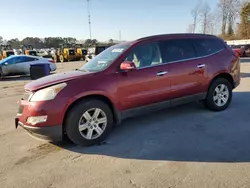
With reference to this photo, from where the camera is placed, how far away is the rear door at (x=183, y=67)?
15.5 feet

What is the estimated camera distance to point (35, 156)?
147 inches

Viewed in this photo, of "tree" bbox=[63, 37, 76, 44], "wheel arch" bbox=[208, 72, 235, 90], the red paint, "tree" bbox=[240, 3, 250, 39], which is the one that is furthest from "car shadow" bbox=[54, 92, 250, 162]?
"tree" bbox=[63, 37, 76, 44]

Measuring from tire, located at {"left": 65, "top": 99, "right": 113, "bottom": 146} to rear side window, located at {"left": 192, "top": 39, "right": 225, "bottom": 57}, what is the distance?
247cm

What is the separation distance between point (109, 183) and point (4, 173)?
148 cm

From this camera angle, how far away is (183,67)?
15.8 ft

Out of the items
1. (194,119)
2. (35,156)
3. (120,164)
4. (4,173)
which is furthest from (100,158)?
(194,119)

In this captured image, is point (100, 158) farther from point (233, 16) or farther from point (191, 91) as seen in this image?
point (233, 16)

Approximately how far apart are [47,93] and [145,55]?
1.95 m

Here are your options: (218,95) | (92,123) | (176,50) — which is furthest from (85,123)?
(218,95)

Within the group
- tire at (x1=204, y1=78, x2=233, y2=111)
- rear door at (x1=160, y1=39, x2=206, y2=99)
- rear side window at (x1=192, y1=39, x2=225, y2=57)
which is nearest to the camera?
rear door at (x1=160, y1=39, x2=206, y2=99)

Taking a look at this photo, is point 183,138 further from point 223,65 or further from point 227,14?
point 227,14

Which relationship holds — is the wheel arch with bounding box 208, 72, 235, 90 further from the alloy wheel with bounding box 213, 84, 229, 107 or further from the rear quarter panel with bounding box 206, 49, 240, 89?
the alloy wheel with bounding box 213, 84, 229, 107

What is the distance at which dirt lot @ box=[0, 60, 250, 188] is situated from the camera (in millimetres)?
2926

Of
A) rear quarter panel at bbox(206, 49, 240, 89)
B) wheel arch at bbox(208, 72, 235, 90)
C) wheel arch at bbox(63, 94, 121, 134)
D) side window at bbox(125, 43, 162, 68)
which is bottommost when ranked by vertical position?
wheel arch at bbox(63, 94, 121, 134)
